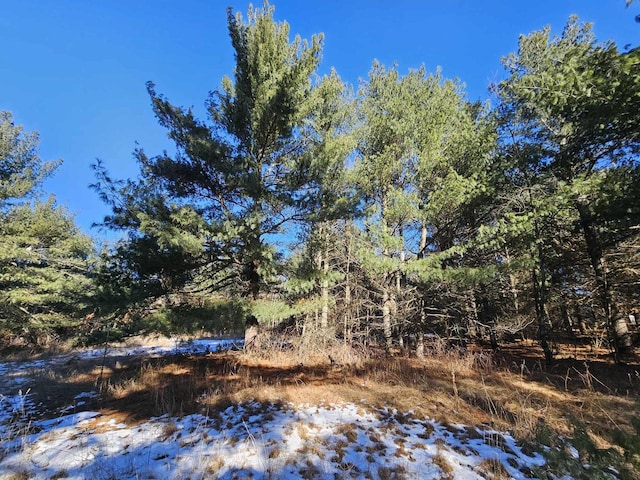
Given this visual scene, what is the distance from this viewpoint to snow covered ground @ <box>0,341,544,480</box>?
3.04 meters

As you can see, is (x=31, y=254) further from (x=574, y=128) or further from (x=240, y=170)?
(x=574, y=128)

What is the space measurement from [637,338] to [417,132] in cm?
893

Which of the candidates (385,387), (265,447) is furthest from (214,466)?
(385,387)

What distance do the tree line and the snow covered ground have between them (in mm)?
3144

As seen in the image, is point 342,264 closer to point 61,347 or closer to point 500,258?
point 500,258

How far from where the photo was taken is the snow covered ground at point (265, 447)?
304 centimetres

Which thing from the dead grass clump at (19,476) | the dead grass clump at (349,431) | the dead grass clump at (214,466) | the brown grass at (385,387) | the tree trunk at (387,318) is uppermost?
the tree trunk at (387,318)

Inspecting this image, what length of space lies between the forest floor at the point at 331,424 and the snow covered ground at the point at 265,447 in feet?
0.06

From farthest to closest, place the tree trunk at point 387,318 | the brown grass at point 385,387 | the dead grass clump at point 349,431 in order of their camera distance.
→ the tree trunk at point 387,318 < the brown grass at point 385,387 < the dead grass clump at point 349,431

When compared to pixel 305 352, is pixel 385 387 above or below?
below

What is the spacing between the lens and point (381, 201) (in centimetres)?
979

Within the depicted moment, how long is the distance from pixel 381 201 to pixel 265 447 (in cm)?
772

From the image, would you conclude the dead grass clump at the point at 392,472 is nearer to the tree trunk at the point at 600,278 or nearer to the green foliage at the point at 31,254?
the tree trunk at the point at 600,278

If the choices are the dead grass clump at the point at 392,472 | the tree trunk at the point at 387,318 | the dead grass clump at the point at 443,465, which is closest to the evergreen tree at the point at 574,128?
the tree trunk at the point at 387,318
